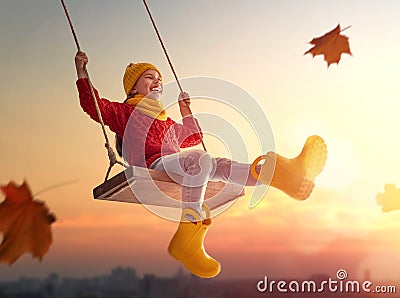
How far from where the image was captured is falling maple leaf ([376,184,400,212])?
263cm

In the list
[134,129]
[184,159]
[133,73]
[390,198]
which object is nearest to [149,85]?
[133,73]

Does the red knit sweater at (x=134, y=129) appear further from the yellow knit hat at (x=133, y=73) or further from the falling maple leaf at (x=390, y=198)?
the falling maple leaf at (x=390, y=198)

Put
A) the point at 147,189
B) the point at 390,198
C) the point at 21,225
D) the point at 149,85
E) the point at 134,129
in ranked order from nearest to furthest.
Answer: the point at 147,189, the point at 134,129, the point at 149,85, the point at 21,225, the point at 390,198

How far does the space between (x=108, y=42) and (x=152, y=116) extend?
0.91m

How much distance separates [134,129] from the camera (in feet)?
6.26

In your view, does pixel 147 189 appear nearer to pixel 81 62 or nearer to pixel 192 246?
pixel 192 246

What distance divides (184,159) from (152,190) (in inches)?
4.5

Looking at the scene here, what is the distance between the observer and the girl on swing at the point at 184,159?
1786mm

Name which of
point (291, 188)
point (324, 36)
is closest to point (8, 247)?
point (291, 188)

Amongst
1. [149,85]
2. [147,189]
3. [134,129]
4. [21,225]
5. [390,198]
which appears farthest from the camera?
[390,198]

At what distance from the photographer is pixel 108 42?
2764mm

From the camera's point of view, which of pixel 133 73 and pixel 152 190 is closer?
pixel 152 190

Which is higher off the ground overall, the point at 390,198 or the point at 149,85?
the point at 390,198

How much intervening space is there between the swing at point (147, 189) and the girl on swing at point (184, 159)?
1.1 inches
